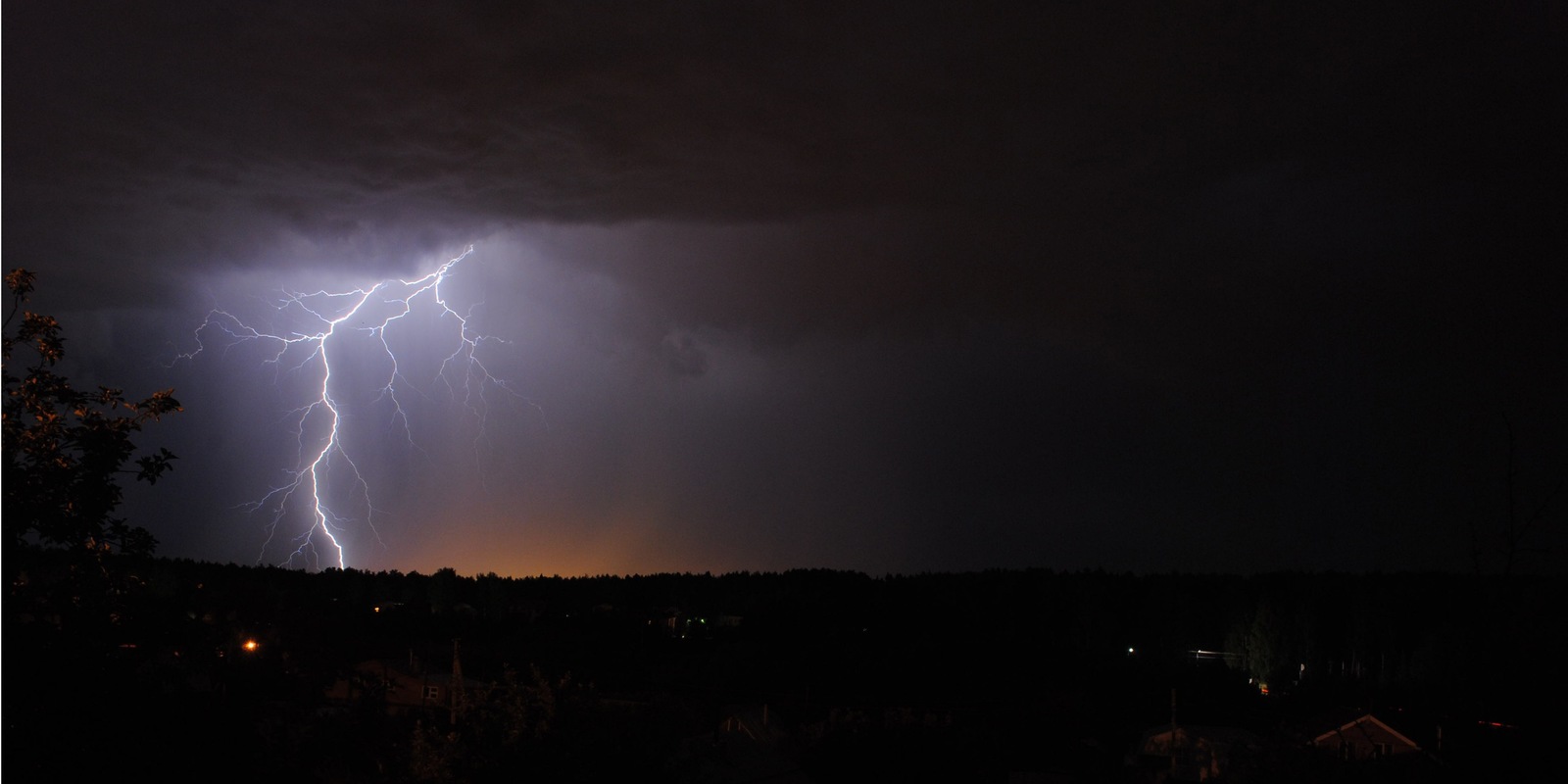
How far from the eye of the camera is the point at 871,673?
2229 inches

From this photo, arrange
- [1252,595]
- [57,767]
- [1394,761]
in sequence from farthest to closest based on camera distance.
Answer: [1252,595], [1394,761], [57,767]

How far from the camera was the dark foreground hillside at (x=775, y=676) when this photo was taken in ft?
21.7

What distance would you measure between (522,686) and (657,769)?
3960 mm

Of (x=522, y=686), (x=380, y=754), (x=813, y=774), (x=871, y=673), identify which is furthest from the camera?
(x=871, y=673)

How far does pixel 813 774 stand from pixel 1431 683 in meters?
25.2

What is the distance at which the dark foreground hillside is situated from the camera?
6.60 meters

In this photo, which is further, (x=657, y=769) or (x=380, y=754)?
(x=380, y=754)

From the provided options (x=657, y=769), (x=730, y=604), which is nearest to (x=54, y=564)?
(x=657, y=769)

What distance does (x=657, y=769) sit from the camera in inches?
685

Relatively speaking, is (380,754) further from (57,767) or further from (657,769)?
(57,767)

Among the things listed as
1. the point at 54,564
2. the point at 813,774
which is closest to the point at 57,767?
the point at 54,564

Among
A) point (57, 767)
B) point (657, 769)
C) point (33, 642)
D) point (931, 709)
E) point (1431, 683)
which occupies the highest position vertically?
point (1431, 683)

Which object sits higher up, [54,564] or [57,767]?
[54,564]

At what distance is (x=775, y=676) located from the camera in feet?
184
